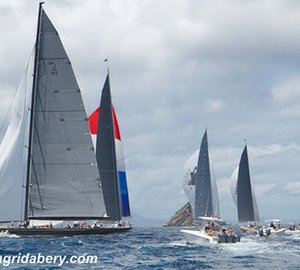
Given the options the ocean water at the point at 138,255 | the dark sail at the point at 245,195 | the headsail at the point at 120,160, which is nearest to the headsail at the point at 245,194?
the dark sail at the point at 245,195

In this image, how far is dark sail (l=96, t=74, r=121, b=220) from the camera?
79312 millimetres

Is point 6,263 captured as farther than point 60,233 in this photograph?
No

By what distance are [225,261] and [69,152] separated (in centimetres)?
2311

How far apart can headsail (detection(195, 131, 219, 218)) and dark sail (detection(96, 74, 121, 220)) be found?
122 feet

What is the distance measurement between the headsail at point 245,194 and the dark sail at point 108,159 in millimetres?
41041

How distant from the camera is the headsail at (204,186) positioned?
115 m

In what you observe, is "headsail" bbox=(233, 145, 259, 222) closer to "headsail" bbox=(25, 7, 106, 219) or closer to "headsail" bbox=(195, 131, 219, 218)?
"headsail" bbox=(195, 131, 219, 218)

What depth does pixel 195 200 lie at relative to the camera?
116625mm

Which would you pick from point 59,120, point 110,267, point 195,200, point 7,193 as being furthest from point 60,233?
point 195,200

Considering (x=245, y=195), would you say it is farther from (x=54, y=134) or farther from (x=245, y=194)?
(x=54, y=134)

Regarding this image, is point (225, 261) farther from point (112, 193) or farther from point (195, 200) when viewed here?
point (195, 200)

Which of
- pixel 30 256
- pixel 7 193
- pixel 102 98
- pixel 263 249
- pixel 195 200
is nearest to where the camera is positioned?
pixel 30 256

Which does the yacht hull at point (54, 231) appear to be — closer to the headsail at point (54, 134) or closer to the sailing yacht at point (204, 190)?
the headsail at point (54, 134)

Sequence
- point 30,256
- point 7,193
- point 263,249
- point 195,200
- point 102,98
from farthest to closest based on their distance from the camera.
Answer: point 195,200
point 102,98
point 7,193
point 263,249
point 30,256
